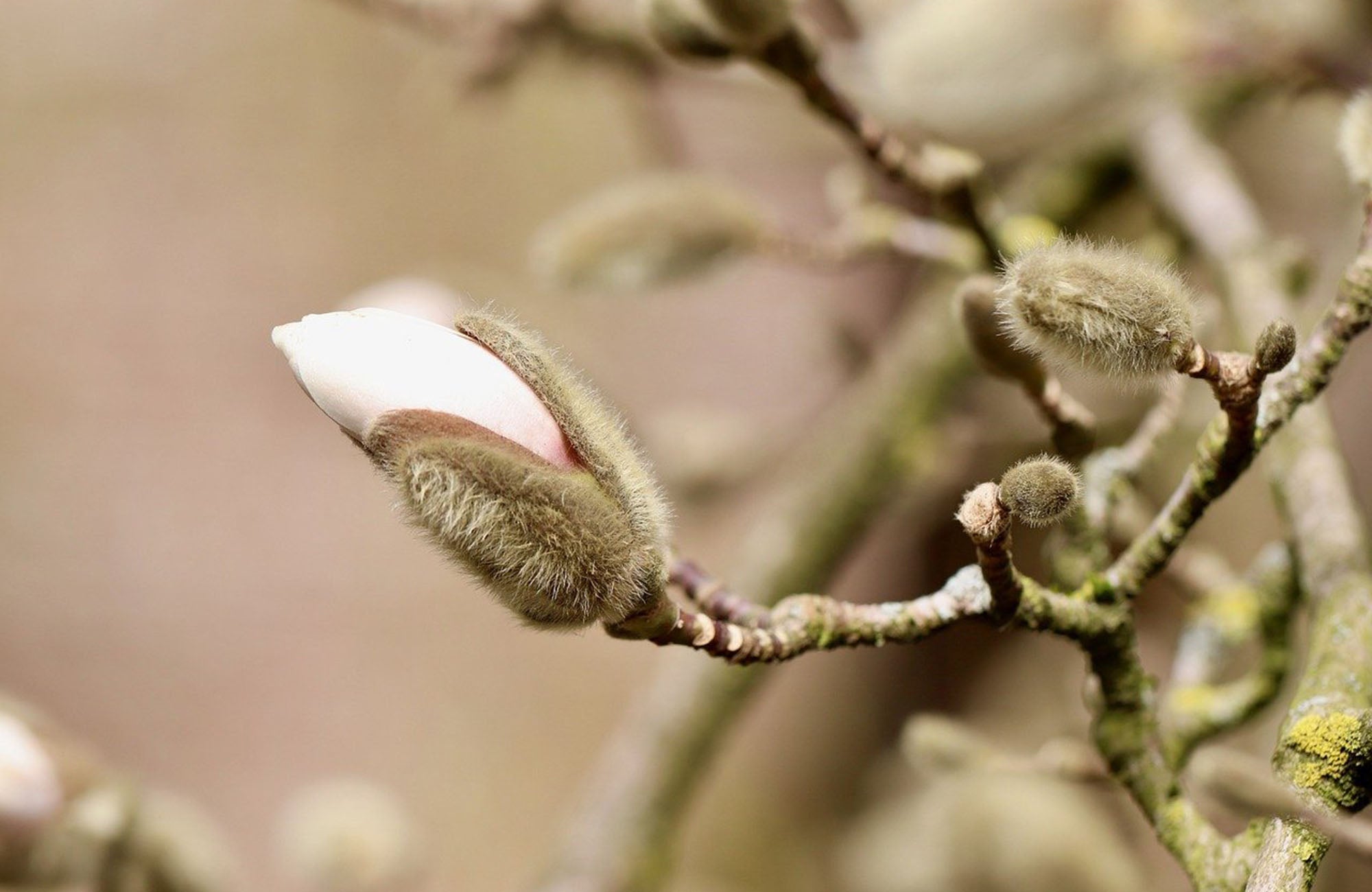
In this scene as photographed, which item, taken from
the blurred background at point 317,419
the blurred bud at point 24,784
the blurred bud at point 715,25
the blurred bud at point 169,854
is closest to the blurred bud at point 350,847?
the blurred bud at point 169,854

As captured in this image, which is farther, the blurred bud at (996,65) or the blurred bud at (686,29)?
the blurred bud at (996,65)

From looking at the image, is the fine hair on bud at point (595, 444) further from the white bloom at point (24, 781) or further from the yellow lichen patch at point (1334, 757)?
the white bloom at point (24, 781)

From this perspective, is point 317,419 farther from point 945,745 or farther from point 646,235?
point 945,745

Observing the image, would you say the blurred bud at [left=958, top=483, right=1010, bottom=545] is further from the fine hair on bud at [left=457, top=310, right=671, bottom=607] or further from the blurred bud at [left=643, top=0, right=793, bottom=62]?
the blurred bud at [left=643, top=0, right=793, bottom=62]

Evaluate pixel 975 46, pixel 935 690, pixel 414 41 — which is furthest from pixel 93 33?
pixel 935 690

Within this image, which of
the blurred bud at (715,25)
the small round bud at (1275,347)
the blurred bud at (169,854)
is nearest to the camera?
the small round bud at (1275,347)

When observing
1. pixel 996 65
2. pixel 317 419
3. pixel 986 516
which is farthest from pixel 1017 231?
pixel 317 419

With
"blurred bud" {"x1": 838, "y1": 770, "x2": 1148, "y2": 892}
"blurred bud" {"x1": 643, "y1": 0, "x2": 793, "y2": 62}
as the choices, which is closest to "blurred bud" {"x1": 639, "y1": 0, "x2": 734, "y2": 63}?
"blurred bud" {"x1": 643, "y1": 0, "x2": 793, "y2": 62}
